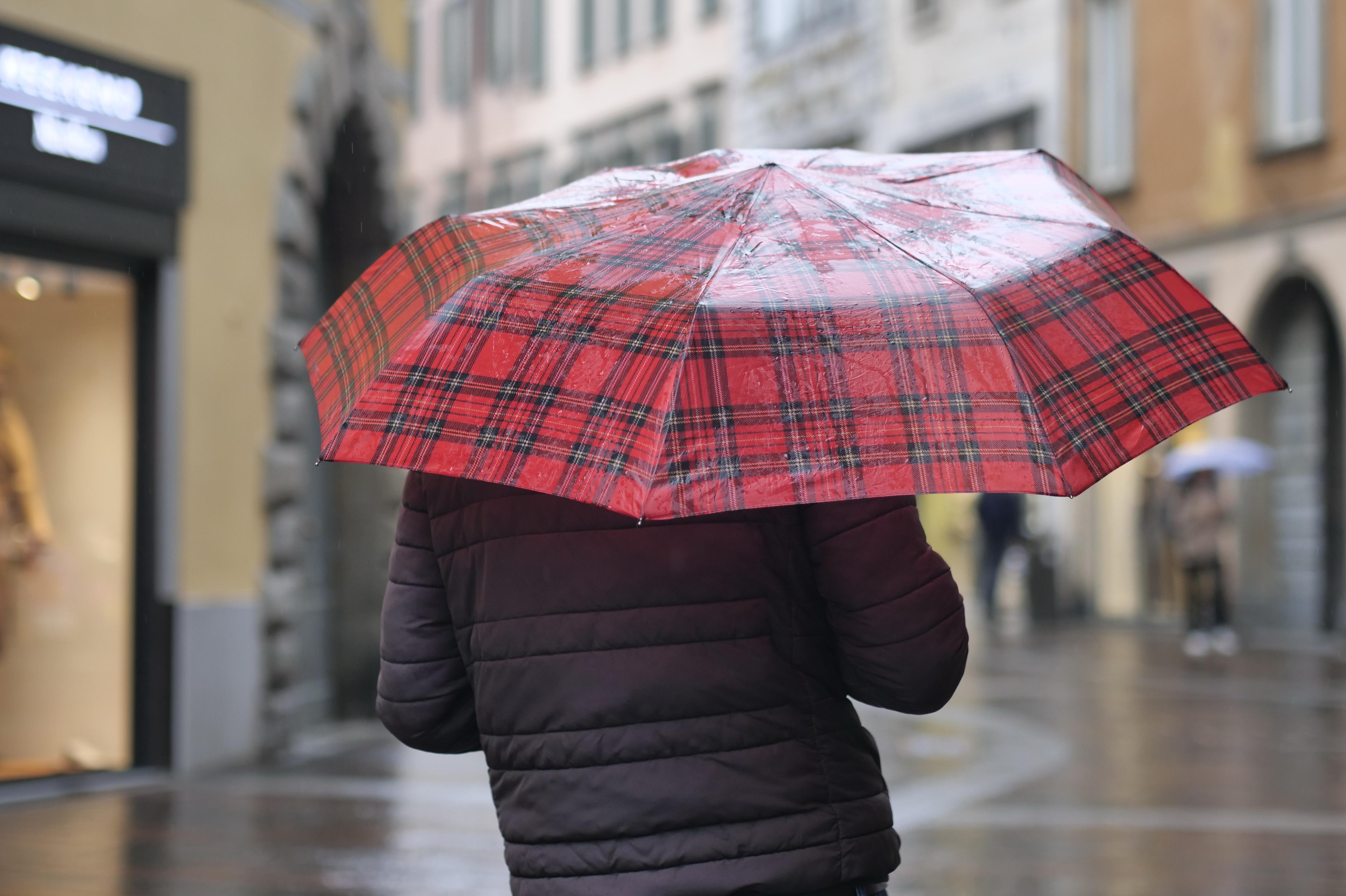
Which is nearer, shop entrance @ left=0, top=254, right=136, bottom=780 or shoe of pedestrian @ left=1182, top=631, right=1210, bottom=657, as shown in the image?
shop entrance @ left=0, top=254, right=136, bottom=780

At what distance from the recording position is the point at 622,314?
95.1 inches

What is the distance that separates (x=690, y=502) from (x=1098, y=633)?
19.0 metres

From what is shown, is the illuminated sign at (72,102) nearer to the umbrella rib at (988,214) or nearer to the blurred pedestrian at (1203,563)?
the umbrella rib at (988,214)

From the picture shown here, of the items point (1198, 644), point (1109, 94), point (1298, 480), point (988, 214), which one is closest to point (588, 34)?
point (1109, 94)

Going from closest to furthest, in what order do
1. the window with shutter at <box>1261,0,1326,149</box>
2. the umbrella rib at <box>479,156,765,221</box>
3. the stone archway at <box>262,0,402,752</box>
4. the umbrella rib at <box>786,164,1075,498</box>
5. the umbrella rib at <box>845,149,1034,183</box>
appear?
the umbrella rib at <box>786,164,1075,498</box> < the umbrella rib at <box>479,156,765,221</box> < the umbrella rib at <box>845,149,1034,183</box> < the stone archway at <box>262,0,402,752</box> < the window with shutter at <box>1261,0,1326,149</box>

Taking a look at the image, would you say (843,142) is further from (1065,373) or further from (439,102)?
(1065,373)

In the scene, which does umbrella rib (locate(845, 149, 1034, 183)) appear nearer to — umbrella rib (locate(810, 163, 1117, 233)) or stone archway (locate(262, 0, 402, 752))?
umbrella rib (locate(810, 163, 1117, 233))

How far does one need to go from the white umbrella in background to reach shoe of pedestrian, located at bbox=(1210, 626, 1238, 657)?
1.49 meters

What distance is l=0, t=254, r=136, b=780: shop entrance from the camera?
832 centimetres

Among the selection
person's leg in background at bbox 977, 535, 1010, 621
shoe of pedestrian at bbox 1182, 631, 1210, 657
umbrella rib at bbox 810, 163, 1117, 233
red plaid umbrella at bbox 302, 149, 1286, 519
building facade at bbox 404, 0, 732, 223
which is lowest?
shoe of pedestrian at bbox 1182, 631, 1210, 657

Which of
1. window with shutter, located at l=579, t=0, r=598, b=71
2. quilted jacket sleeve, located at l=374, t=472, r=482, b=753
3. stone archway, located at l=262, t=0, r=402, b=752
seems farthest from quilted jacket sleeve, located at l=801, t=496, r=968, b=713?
window with shutter, located at l=579, t=0, r=598, b=71

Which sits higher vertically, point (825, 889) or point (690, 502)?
point (690, 502)

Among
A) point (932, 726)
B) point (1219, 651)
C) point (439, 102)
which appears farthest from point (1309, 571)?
point (439, 102)

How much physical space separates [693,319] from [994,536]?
2017 cm
